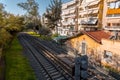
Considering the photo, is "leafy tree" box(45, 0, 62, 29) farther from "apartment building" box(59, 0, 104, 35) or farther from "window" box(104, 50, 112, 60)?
"window" box(104, 50, 112, 60)

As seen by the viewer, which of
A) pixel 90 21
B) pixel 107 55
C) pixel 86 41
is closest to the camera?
pixel 107 55

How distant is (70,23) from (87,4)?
46.4 feet

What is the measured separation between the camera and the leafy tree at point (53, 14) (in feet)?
272

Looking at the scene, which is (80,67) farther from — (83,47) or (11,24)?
(11,24)

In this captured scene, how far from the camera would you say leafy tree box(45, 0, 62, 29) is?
272ft

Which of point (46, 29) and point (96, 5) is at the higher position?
point (96, 5)

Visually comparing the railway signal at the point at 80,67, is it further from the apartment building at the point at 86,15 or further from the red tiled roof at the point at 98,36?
the apartment building at the point at 86,15

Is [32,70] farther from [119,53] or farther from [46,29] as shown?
[46,29]

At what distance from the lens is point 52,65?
27.0 meters

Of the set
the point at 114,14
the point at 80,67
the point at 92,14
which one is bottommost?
the point at 80,67

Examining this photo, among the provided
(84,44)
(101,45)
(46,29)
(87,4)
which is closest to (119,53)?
(101,45)

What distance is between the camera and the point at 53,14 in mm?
83000

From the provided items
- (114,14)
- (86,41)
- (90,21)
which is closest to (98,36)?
(86,41)

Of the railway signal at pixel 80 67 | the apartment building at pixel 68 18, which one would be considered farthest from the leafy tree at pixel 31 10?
the railway signal at pixel 80 67
